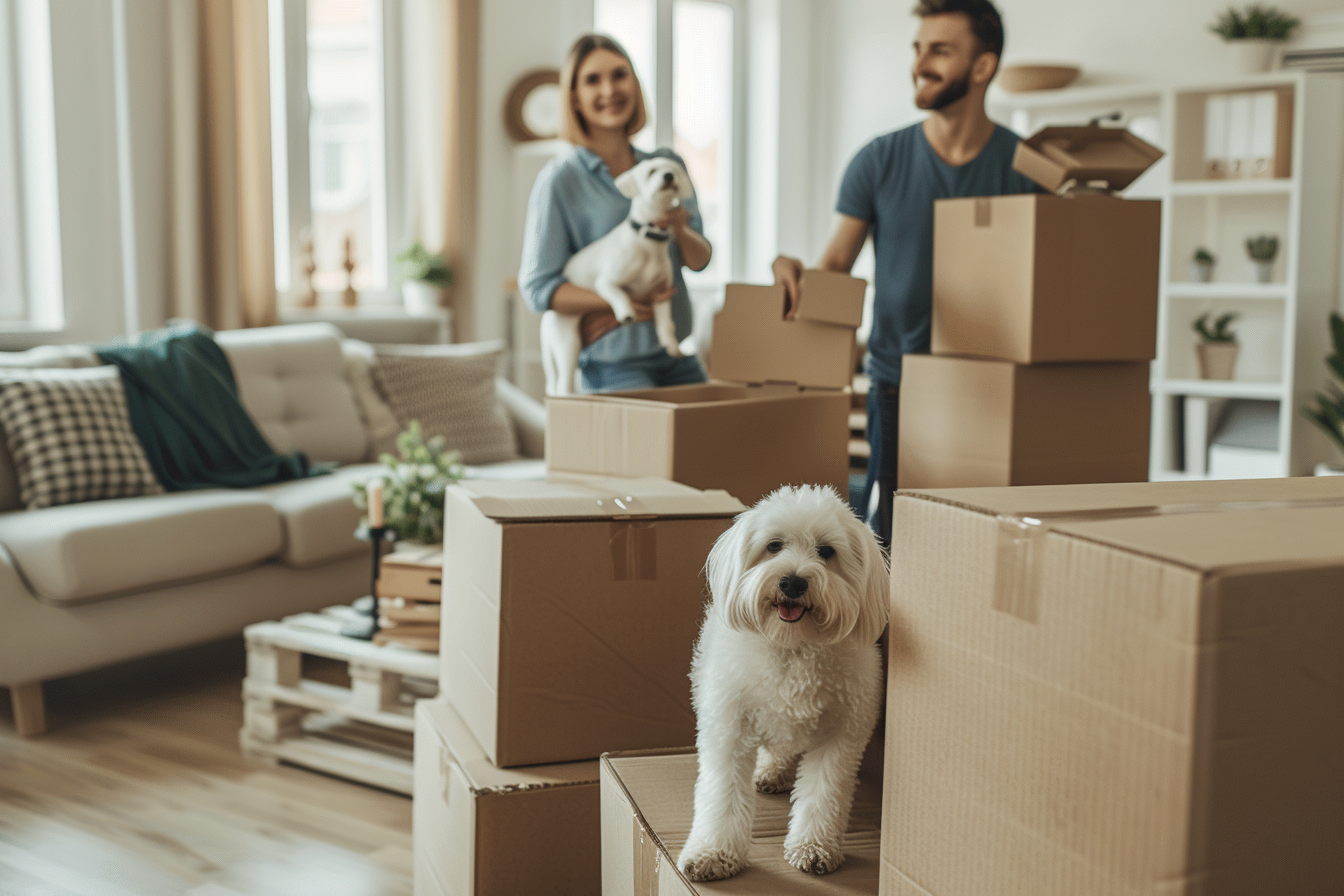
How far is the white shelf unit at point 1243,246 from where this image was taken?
14.7 ft

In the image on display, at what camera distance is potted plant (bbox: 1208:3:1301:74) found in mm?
4625

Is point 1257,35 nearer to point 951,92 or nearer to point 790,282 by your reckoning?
point 951,92

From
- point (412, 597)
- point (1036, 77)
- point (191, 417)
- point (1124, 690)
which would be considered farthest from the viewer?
point (1036, 77)

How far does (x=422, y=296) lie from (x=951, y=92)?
133 inches

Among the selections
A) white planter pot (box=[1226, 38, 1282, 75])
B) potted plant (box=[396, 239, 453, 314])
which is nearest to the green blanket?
potted plant (box=[396, 239, 453, 314])

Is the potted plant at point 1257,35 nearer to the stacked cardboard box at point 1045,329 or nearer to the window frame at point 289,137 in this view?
the stacked cardboard box at point 1045,329

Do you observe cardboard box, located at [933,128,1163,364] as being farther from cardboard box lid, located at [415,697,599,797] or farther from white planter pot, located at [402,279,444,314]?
white planter pot, located at [402,279,444,314]

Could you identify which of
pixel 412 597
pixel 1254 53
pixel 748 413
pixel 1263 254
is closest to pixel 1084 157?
pixel 748 413

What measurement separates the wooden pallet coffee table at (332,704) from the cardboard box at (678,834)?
1152mm

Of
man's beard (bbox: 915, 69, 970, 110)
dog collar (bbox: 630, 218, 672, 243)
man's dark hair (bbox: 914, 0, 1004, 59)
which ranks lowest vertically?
dog collar (bbox: 630, 218, 672, 243)

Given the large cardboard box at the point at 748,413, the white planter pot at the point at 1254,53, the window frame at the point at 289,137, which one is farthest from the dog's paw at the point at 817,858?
the white planter pot at the point at 1254,53

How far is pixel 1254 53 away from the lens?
4645 mm

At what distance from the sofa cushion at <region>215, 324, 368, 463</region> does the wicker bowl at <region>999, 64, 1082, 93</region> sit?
3.20 meters

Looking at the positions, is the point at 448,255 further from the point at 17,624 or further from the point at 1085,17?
the point at 1085,17
